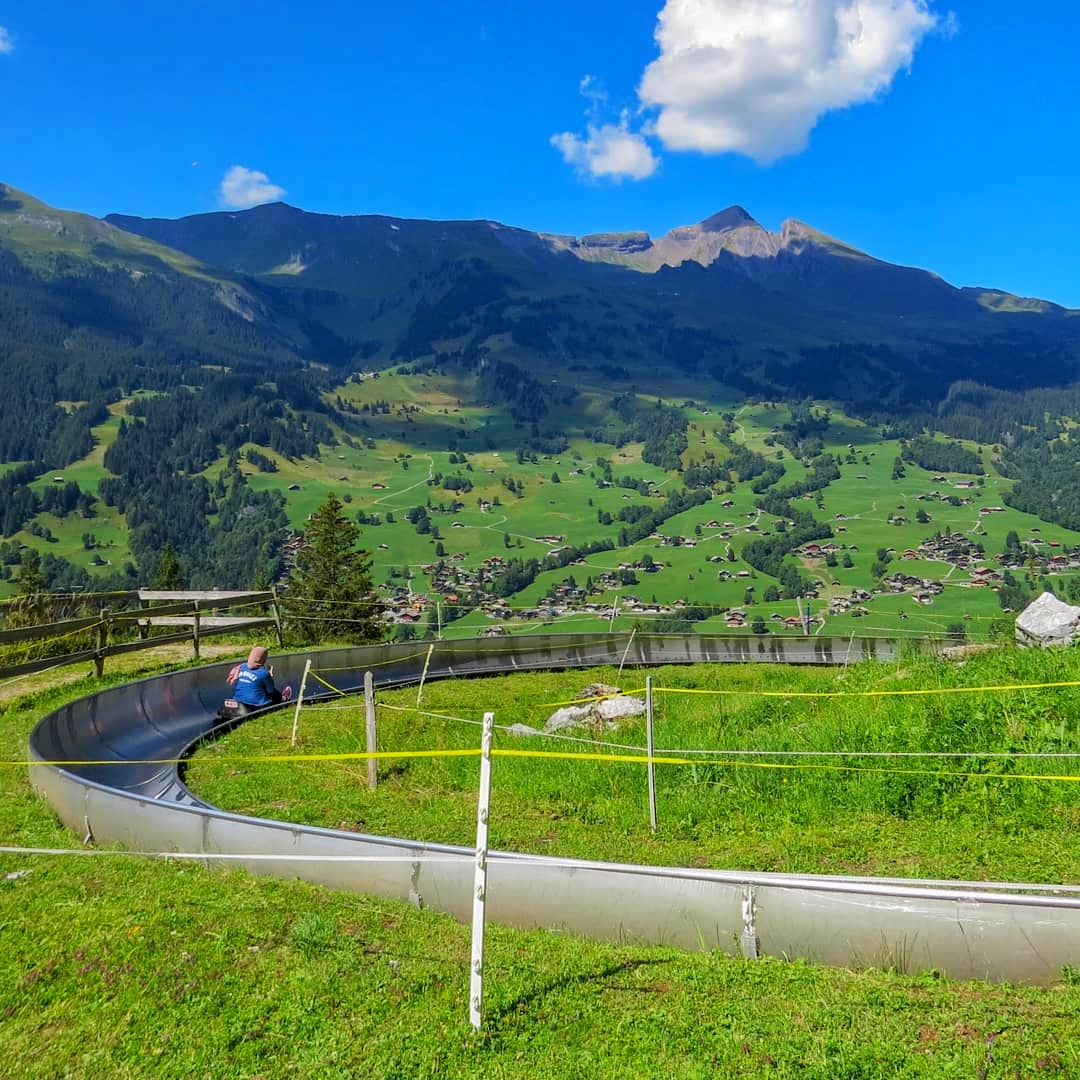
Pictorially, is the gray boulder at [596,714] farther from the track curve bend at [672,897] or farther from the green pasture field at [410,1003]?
the green pasture field at [410,1003]

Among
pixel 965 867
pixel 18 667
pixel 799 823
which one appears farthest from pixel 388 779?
pixel 18 667

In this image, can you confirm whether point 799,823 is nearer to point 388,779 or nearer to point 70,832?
point 388,779

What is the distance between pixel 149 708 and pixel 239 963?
13520mm

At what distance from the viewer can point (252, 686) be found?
685 inches

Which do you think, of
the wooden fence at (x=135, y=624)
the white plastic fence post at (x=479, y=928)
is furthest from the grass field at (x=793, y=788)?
the wooden fence at (x=135, y=624)

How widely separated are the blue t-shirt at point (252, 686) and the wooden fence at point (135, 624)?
18.0 feet

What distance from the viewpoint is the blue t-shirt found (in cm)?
1728

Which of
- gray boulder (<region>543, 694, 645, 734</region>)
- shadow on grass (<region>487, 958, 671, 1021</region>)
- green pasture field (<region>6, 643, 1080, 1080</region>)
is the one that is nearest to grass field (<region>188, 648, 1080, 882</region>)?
gray boulder (<region>543, 694, 645, 734</region>)

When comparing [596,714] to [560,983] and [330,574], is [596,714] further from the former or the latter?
[330,574]

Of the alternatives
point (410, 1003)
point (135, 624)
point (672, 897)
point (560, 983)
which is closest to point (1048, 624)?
point (672, 897)

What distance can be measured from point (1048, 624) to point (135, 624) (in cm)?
2711

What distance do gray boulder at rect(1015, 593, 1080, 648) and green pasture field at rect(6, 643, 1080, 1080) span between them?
14.0 metres

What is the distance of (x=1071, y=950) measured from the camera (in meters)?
6.17

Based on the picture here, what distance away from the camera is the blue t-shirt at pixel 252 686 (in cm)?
1728
